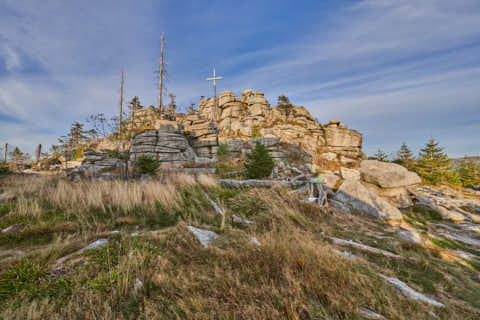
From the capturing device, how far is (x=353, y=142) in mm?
40719

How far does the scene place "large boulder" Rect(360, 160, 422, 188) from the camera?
1165cm

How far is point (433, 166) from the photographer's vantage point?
23.9 meters

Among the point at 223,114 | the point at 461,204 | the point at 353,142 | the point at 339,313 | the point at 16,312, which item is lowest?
the point at 461,204

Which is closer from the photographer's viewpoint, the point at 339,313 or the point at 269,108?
the point at 339,313

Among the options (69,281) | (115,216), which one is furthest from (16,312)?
(115,216)

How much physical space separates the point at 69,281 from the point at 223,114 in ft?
151

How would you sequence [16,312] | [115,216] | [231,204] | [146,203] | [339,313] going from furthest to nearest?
[231,204] < [146,203] < [115,216] < [339,313] < [16,312]

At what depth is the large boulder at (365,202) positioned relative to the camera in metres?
8.43

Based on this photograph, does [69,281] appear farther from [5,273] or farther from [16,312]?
[5,273]

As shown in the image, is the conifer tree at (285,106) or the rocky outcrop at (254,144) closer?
the rocky outcrop at (254,144)

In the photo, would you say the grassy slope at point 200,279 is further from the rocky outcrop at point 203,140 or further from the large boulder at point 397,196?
the rocky outcrop at point 203,140

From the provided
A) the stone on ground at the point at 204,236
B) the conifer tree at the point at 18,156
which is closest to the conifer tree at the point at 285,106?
the stone on ground at the point at 204,236

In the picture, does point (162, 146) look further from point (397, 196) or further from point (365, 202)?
point (397, 196)

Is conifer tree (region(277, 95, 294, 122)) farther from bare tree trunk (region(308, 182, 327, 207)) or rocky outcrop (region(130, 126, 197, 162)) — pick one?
bare tree trunk (region(308, 182, 327, 207))
